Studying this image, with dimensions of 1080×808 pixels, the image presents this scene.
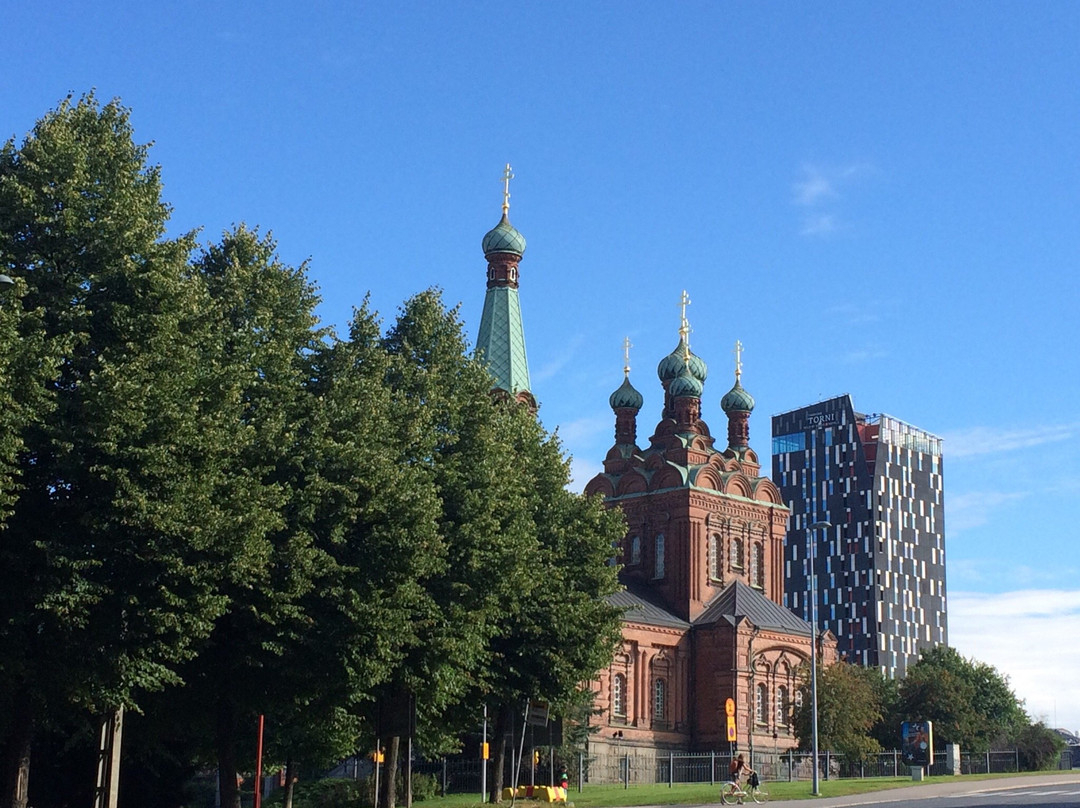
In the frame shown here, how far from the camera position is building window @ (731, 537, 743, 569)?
92.7m

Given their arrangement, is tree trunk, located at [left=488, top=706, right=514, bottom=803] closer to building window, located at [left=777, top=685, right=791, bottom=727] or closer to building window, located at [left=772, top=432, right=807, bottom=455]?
building window, located at [left=777, top=685, right=791, bottom=727]

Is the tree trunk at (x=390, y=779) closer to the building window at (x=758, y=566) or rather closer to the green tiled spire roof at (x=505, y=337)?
the green tiled spire roof at (x=505, y=337)

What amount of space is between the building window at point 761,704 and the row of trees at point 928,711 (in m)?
6.02

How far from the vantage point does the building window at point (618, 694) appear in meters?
84.2

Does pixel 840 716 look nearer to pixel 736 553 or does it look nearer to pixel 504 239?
pixel 736 553

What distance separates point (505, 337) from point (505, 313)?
1894mm

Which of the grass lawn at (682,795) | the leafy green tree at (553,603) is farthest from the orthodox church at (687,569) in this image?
the leafy green tree at (553,603)

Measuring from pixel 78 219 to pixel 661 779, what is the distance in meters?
59.1

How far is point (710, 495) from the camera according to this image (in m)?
91.6

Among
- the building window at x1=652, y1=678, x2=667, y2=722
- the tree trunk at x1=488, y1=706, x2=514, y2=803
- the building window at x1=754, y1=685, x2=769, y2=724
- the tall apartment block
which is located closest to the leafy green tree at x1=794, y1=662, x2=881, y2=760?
the building window at x1=754, y1=685, x2=769, y2=724

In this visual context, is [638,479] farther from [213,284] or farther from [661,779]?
[213,284]

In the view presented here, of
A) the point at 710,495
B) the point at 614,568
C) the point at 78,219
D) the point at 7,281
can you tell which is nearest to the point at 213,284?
the point at 78,219

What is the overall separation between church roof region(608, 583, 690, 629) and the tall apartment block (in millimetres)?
93927

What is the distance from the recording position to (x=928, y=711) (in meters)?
85.6
